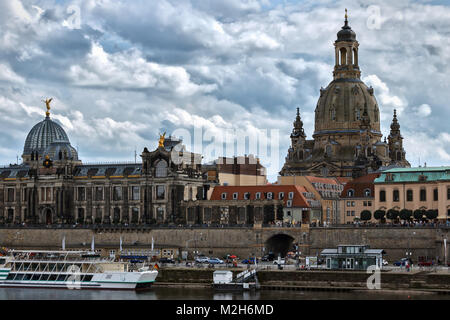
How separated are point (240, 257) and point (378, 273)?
3581 cm

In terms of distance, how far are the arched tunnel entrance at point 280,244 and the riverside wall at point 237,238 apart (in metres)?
0.24

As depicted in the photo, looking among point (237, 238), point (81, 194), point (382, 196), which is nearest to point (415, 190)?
point (382, 196)

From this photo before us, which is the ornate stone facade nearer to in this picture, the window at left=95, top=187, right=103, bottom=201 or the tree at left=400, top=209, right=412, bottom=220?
the window at left=95, top=187, right=103, bottom=201

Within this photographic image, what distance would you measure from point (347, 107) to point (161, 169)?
4714 cm

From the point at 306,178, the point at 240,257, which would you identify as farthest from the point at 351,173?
the point at 240,257

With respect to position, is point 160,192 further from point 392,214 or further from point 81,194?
point 392,214

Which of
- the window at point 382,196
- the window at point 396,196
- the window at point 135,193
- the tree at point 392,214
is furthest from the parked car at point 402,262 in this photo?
the window at point 135,193

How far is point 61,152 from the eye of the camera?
17800 cm

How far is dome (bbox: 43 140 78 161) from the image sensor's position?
177875 mm

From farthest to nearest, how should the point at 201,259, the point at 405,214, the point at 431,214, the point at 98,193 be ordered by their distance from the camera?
1. the point at 98,193
2. the point at 405,214
3. the point at 431,214
4. the point at 201,259

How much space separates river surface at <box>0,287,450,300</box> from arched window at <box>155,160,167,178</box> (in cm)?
5194

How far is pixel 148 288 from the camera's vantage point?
117 metres
